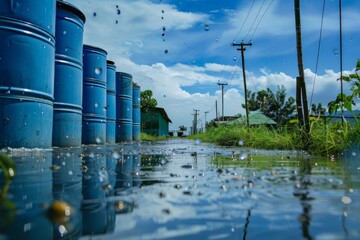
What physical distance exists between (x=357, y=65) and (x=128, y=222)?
5.04m

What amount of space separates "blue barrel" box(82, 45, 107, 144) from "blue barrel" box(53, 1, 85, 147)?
1.89m

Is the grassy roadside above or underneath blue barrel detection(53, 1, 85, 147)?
underneath

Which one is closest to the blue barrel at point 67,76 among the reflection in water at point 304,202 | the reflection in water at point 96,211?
the reflection in water at point 96,211

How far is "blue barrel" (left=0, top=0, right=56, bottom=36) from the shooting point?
16.7 ft

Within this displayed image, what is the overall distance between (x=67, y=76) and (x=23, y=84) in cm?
218

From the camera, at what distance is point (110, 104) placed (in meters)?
12.3

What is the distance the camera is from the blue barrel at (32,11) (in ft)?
16.7

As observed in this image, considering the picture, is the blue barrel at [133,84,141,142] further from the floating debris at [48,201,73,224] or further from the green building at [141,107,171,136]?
the floating debris at [48,201,73,224]

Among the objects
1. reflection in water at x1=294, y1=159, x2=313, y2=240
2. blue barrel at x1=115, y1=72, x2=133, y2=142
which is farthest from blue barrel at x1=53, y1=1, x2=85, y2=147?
blue barrel at x1=115, y1=72, x2=133, y2=142

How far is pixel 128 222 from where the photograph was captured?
1.09 metres

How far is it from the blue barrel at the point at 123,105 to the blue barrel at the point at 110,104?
6.18ft

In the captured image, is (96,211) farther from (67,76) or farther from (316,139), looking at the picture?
(67,76)

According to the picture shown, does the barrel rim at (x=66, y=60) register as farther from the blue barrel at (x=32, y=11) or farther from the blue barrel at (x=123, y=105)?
the blue barrel at (x=123, y=105)

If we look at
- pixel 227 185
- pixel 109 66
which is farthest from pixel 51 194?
pixel 109 66
